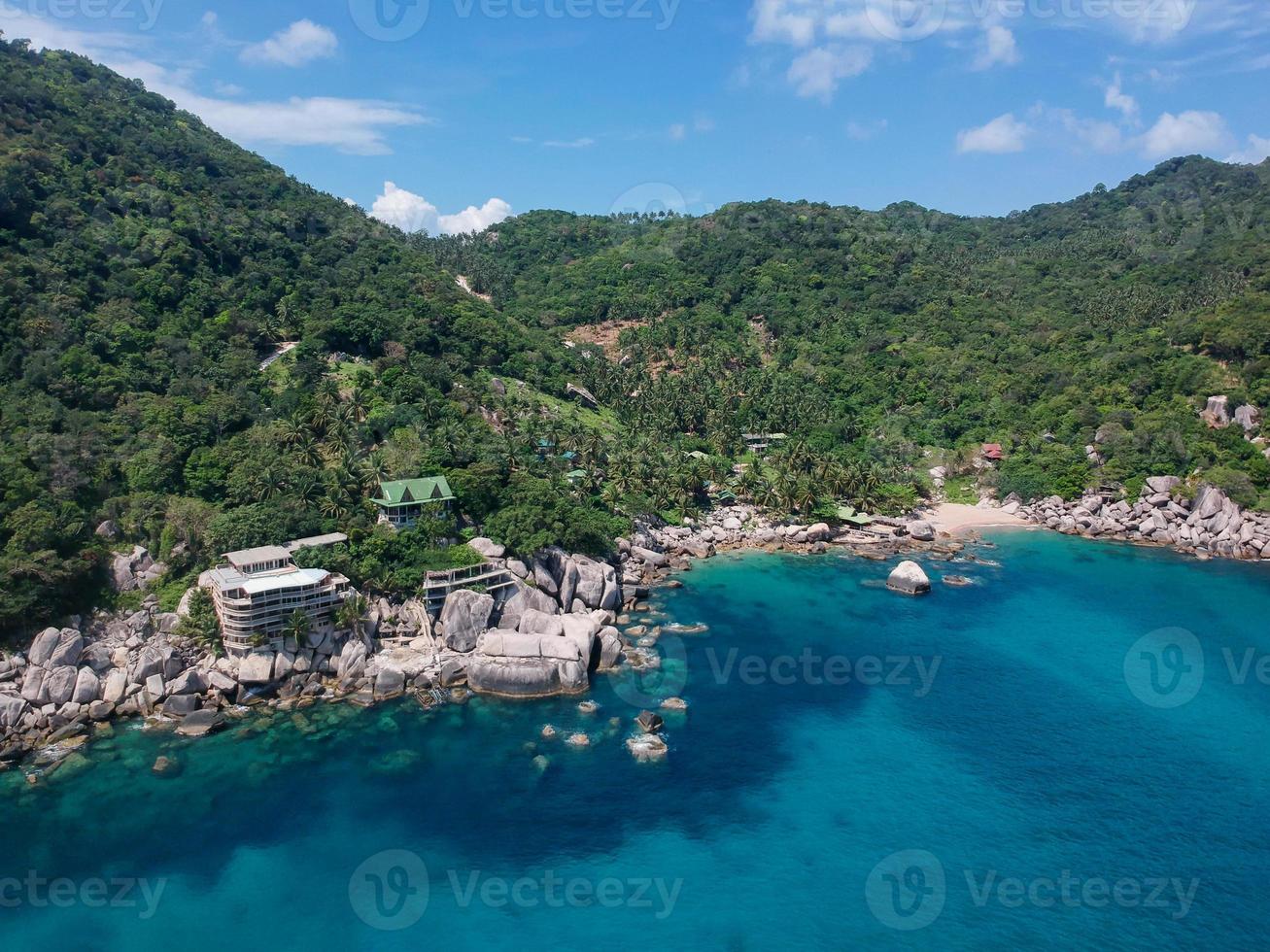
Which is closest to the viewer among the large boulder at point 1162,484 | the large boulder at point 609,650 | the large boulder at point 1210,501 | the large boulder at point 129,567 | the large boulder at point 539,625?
the large boulder at point 129,567

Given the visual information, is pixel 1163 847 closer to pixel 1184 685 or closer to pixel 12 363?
pixel 1184 685

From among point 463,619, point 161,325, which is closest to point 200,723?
point 463,619

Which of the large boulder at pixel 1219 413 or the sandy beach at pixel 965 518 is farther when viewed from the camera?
the sandy beach at pixel 965 518

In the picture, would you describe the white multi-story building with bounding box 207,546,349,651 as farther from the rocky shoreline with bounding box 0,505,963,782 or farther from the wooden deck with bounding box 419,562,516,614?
the wooden deck with bounding box 419,562,516,614

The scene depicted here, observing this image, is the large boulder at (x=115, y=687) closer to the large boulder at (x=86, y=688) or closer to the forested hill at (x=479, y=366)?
the large boulder at (x=86, y=688)

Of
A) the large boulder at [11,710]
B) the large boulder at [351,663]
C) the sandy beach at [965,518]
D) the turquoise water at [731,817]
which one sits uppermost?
the sandy beach at [965,518]

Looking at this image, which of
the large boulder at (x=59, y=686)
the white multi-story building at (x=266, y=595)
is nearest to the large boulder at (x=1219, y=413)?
the white multi-story building at (x=266, y=595)
